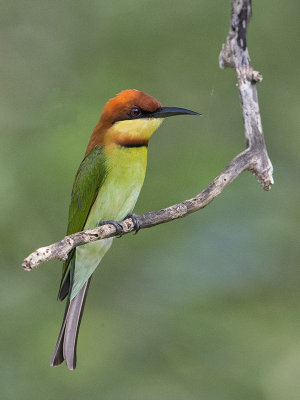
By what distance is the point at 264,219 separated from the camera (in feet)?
12.1

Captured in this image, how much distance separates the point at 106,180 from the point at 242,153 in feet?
1.98

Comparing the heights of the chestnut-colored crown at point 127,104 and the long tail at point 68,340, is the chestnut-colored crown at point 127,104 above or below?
above

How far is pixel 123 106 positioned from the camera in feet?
9.73

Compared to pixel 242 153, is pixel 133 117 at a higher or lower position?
higher

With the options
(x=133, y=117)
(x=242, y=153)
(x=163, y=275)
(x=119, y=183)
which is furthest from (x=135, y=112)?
(x=163, y=275)

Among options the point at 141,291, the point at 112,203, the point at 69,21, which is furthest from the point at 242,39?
the point at 69,21

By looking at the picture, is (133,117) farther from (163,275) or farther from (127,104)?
(163,275)

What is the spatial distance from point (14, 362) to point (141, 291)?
2.10ft

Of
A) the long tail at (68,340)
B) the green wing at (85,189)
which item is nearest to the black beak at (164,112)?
the green wing at (85,189)

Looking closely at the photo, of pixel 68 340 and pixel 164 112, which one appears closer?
pixel 164 112

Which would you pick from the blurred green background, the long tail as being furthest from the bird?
the blurred green background

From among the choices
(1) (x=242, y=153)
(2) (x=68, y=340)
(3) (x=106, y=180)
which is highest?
(3) (x=106, y=180)

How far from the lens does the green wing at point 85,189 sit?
305 centimetres

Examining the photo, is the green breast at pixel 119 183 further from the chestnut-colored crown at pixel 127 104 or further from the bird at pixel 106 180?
the chestnut-colored crown at pixel 127 104
